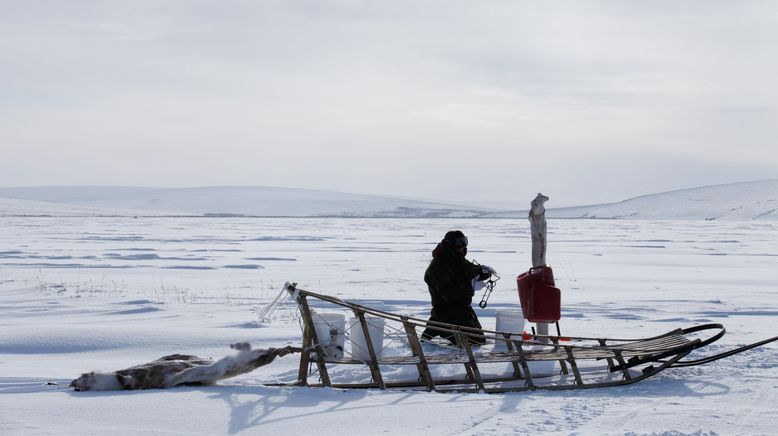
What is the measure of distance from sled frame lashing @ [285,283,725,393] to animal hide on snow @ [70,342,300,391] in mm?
373

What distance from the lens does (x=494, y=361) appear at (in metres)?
6.38

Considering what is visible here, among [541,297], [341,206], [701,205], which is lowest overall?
[541,297]

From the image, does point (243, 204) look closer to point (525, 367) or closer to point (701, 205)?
point (701, 205)

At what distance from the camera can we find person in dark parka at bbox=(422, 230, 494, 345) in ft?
25.8

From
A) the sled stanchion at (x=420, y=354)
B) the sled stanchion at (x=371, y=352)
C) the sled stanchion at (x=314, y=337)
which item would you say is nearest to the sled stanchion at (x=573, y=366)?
the sled stanchion at (x=420, y=354)

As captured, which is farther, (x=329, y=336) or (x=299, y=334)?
(x=299, y=334)

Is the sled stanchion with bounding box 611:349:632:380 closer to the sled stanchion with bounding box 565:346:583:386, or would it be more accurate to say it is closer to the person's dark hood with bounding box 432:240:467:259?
the sled stanchion with bounding box 565:346:583:386

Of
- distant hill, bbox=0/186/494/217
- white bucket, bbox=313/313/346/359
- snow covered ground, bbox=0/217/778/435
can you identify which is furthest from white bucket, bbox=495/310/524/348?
distant hill, bbox=0/186/494/217

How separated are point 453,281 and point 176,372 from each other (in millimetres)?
2846

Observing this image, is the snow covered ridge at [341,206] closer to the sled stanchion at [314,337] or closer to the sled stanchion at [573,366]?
the sled stanchion at [314,337]

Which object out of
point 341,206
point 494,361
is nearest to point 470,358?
point 494,361

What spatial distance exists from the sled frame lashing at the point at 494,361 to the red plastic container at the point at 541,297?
0.23 m

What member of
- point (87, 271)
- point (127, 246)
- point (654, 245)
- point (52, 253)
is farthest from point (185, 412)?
point (654, 245)

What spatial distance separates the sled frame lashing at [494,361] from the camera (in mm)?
6242
